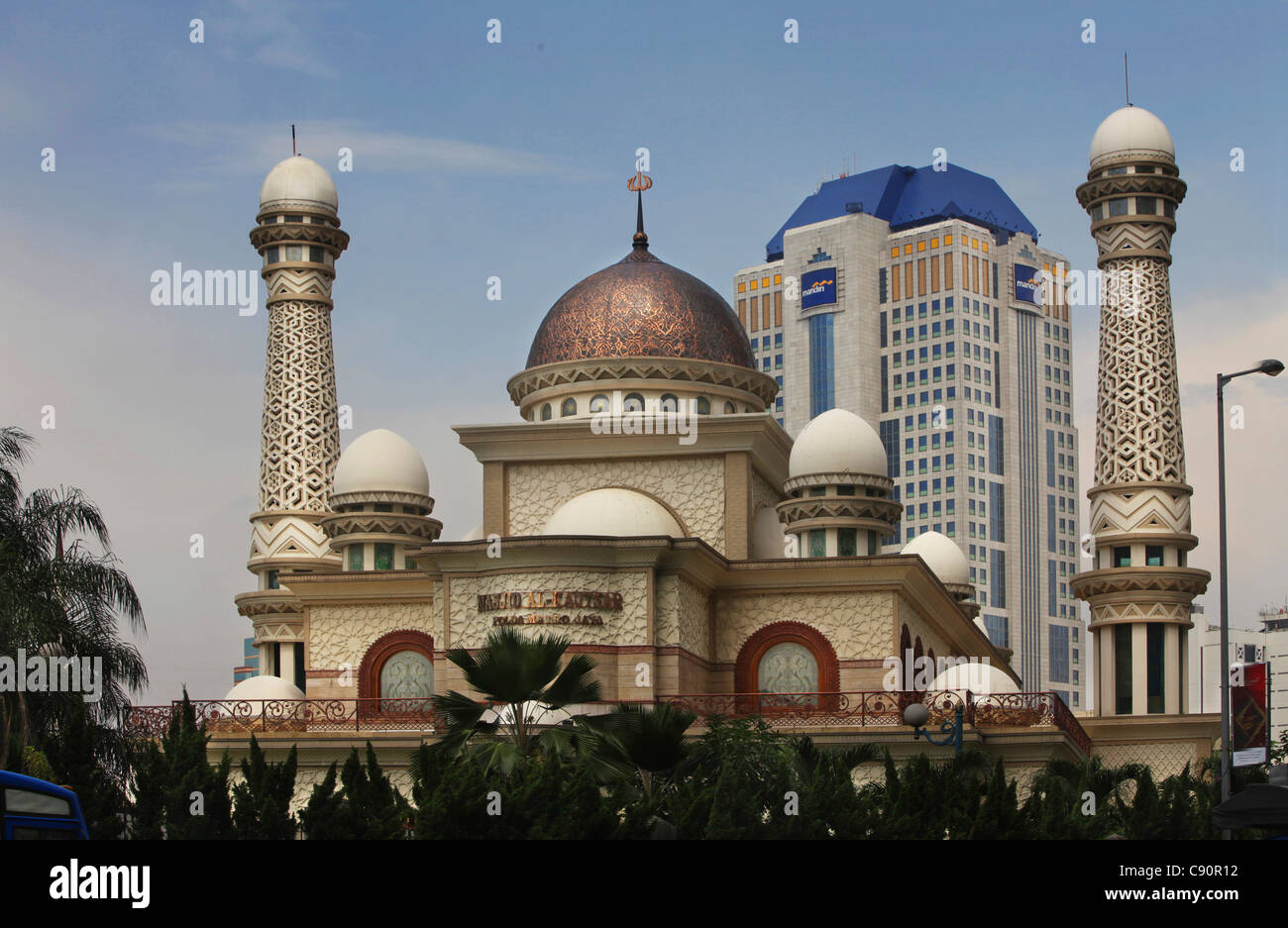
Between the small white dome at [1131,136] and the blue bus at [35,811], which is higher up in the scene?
the small white dome at [1131,136]

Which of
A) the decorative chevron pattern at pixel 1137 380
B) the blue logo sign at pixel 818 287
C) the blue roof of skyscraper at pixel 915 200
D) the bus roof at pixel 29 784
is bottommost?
the bus roof at pixel 29 784

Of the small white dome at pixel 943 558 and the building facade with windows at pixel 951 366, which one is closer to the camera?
the small white dome at pixel 943 558

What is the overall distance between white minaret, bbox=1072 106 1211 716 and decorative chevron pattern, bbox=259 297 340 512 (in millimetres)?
18110

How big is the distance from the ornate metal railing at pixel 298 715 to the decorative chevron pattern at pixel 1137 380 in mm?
18396

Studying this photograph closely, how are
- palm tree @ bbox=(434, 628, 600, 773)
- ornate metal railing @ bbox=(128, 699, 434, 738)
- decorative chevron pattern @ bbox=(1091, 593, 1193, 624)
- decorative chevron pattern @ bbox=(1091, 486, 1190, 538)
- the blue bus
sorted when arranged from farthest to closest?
decorative chevron pattern @ bbox=(1091, 486, 1190, 538)
decorative chevron pattern @ bbox=(1091, 593, 1193, 624)
ornate metal railing @ bbox=(128, 699, 434, 738)
palm tree @ bbox=(434, 628, 600, 773)
the blue bus

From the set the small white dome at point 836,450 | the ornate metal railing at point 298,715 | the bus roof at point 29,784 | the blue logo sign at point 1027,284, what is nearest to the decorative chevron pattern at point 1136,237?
the small white dome at point 836,450

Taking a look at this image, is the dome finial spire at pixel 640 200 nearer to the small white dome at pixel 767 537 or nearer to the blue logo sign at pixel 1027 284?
the small white dome at pixel 767 537

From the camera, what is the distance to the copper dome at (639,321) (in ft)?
120

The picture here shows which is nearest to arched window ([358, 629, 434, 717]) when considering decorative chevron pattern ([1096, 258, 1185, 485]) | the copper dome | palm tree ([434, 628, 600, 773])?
the copper dome

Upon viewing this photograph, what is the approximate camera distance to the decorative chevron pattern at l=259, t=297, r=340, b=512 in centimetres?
4428

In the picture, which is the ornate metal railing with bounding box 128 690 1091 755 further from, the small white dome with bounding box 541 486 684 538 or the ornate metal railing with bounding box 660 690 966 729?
the small white dome with bounding box 541 486 684 538

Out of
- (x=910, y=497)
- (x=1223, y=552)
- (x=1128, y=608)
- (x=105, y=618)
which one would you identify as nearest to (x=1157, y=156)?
(x=1128, y=608)

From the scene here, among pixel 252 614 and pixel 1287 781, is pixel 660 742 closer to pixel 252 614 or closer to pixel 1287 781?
pixel 1287 781

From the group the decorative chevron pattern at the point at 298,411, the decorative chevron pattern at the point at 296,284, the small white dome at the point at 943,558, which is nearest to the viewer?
the decorative chevron pattern at the point at 298,411
